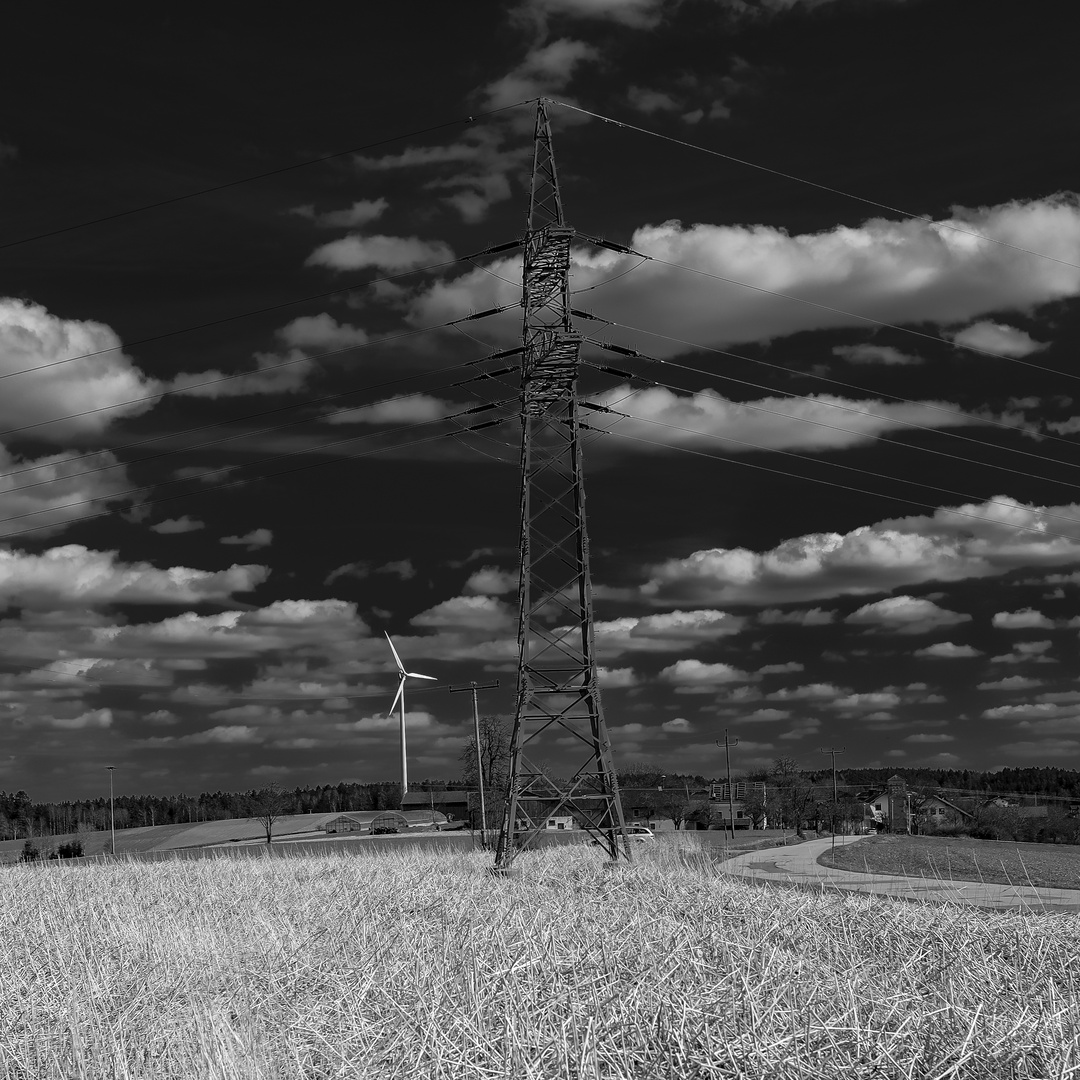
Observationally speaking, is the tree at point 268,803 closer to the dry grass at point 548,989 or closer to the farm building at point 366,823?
the farm building at point 366,823

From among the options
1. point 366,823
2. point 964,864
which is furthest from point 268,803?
point 964,864

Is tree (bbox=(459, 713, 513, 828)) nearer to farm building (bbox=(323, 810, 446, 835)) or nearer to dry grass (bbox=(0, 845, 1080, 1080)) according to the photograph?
Answer: farm building (bbox=(323, 810, 446, 835))

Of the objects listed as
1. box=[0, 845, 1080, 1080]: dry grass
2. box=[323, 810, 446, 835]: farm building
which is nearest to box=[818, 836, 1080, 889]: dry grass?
box=[0, 845, 1080, 1080]: dry grass

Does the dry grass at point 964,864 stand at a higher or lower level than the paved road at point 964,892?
lower

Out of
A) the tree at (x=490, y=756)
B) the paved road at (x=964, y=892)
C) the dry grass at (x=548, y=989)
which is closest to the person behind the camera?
the dry grass at (x=548, y=989)

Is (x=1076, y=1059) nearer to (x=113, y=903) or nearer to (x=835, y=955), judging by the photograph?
(x=835, y=955)

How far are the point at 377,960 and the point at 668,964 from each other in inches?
161

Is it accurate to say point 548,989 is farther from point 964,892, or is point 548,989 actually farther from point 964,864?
point 964,864

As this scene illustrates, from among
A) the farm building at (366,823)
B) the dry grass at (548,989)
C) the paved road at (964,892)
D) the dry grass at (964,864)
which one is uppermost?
the dry grass at (548,989)

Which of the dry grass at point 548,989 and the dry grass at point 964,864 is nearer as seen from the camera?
the dry grass at point 548,989

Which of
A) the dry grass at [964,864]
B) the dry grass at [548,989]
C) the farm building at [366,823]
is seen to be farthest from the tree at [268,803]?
the dry grass at [548,989]

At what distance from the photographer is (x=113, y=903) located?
2581cm

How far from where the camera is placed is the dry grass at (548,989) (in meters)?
10.2

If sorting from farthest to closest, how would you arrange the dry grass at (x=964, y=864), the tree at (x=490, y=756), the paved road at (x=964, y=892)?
the tree at (x=490, y=756) → the dry grass at (x=964, y=864) → the paved road at (x=964, y=892)
